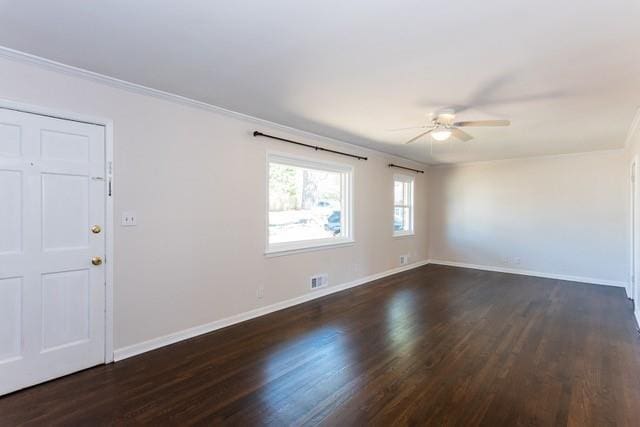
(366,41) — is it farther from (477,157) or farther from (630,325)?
(477,157)

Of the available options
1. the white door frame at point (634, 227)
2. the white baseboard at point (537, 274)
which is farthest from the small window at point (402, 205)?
the white door frame at point (634, 227)

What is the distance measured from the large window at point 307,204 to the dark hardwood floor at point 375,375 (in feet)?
3.46

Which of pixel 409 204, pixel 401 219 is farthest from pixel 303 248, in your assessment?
pixel 409 204

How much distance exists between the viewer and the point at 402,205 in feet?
23.3

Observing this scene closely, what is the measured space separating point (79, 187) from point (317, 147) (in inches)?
116

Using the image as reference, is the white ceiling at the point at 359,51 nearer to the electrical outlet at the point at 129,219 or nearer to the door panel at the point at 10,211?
the door panel at the point at 10,211

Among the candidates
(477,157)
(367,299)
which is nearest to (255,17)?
(367,299)

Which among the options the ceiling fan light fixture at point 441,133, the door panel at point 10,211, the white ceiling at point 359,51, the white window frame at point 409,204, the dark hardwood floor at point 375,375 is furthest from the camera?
the white window frame at point 409,204

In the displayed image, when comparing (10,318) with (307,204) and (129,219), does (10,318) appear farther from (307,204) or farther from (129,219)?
A: (307,204)

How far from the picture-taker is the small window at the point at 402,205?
6.85 m

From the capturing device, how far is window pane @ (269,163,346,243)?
4.39 metres

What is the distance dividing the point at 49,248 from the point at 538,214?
7480 millimetres

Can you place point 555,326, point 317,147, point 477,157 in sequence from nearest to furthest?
point 555,326, point 317,147, point 477,157

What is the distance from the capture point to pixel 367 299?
4797mm
